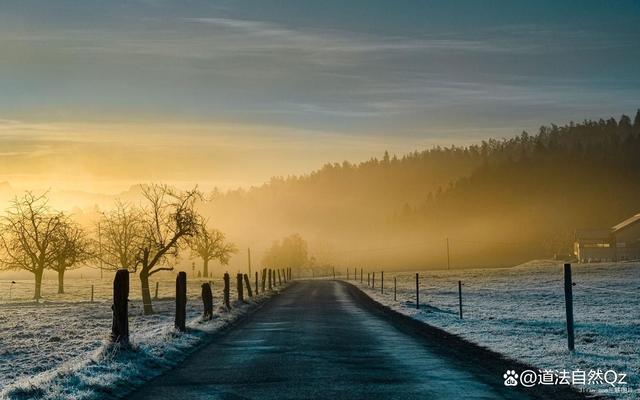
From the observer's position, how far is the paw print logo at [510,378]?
13.3m

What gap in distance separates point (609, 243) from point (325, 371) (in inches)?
5662

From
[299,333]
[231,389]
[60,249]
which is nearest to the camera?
[231,389]

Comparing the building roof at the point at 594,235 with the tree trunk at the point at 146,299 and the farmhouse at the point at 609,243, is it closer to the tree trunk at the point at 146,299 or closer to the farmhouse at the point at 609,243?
the farmhouse at the point at 609,243

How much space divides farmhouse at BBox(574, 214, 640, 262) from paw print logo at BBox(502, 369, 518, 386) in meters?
132

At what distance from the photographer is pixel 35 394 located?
513 inches

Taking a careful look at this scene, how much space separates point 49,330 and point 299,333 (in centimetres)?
1602

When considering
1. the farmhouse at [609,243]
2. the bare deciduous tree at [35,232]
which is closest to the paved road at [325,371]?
the bare deciduous tree at [35,232]

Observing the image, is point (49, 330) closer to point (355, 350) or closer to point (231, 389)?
point (355, 350)

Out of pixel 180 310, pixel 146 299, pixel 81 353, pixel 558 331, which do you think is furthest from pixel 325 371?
pixel 146 299

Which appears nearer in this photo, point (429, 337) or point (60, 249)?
point (429, 337)

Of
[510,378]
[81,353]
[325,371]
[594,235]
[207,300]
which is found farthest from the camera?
[594,235]

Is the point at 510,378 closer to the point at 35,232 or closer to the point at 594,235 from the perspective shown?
Answer: the point at 35,232

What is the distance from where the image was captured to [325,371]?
14.9 m

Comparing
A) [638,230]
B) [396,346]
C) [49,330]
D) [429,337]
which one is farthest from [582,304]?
[638,230]
